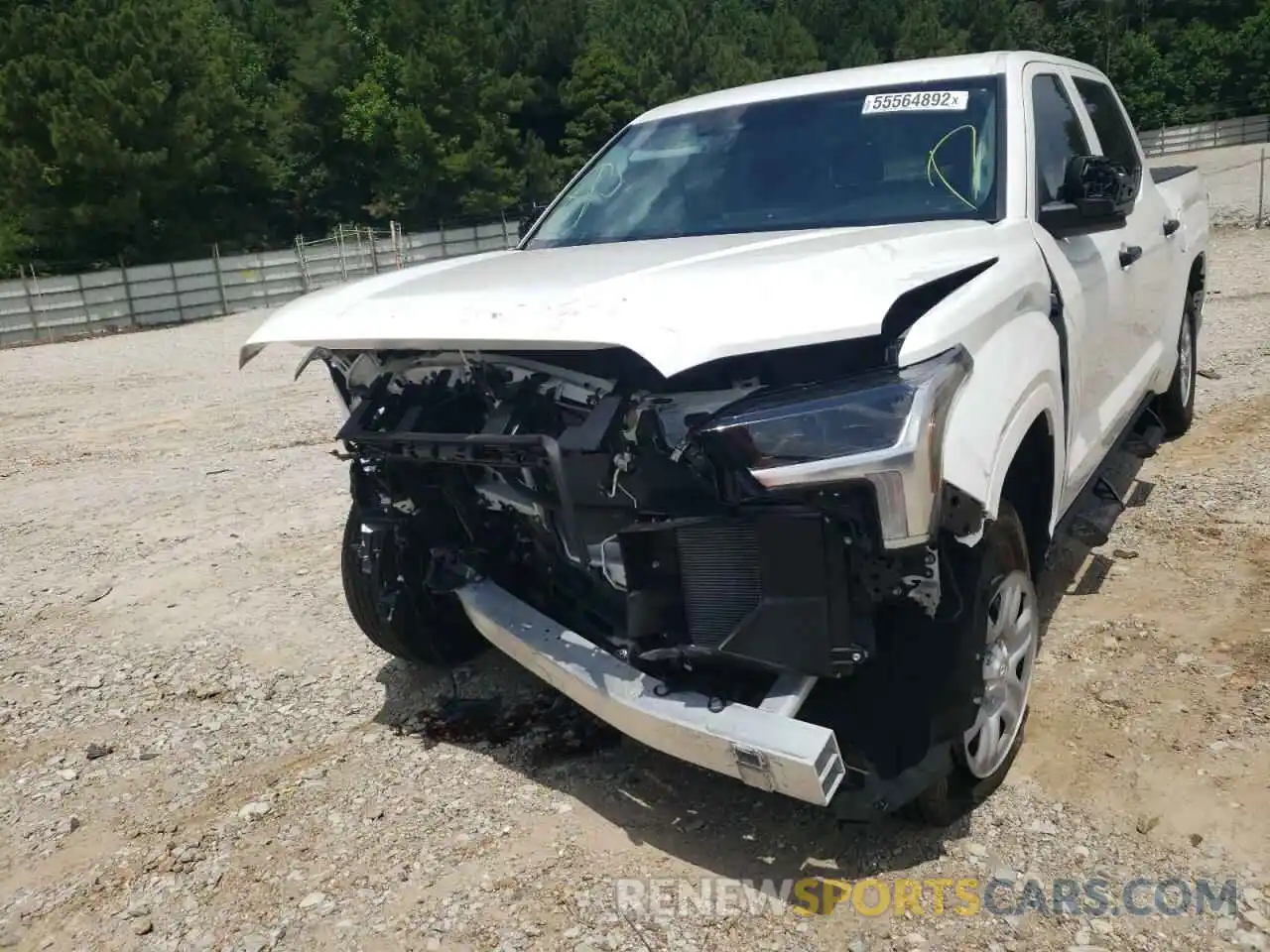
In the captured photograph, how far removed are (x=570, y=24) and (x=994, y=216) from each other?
167 ft

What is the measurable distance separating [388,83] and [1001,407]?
49.1 meters

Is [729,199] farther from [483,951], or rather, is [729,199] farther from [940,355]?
[483,951]

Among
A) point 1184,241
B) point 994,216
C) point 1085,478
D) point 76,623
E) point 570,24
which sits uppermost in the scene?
point 570,24

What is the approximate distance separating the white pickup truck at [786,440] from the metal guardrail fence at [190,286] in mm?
18822

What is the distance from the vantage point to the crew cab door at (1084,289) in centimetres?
348

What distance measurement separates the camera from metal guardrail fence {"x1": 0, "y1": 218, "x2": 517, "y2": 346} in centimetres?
2411

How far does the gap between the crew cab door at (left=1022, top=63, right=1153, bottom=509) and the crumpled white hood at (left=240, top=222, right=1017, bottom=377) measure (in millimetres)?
410

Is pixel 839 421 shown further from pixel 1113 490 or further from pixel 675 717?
pixel 1113 490

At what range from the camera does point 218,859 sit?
10.2ft

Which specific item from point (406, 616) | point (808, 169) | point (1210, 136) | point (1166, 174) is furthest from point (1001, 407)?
point (1210, 136)

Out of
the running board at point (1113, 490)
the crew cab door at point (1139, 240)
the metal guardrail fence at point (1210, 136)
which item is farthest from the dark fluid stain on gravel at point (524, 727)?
the metal guardrail fence at point (1210, 136)

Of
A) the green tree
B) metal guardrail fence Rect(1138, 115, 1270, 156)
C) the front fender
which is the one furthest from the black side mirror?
metal guardrail fence Rect(1138, 115, 1270, 156)

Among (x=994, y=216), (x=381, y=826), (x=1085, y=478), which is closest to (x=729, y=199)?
(x=994, y=216)

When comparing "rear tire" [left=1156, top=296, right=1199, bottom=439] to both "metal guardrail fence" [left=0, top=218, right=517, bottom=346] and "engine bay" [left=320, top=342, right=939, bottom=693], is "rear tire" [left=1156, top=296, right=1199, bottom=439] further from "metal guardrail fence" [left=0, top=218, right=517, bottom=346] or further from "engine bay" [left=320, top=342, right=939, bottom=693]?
"metal guardrail fence" [left=0, top=218, right=517, bottom=346]
